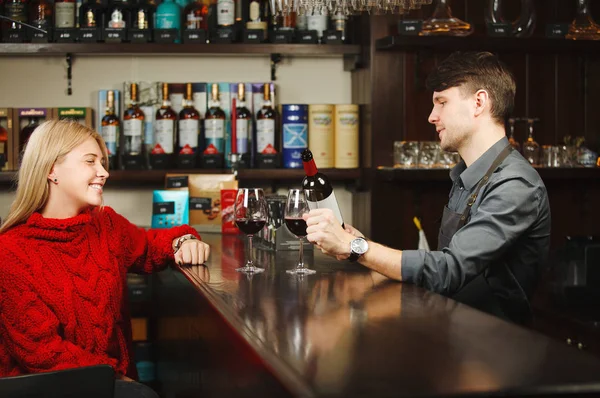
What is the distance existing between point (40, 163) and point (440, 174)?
187cm

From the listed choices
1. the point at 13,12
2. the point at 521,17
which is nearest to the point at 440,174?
the point at 521,17

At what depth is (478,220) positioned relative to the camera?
200cm

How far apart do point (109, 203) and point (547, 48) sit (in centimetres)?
218

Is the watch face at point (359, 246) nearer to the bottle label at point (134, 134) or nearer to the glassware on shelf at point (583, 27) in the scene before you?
the bottle label at point (134, 134)

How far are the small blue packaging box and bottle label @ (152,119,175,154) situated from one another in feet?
0.98

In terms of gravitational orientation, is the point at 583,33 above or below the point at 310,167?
above

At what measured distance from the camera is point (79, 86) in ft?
12.6

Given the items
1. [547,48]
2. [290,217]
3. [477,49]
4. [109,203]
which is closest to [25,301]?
[290,217]

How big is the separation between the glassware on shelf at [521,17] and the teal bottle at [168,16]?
4.58ft

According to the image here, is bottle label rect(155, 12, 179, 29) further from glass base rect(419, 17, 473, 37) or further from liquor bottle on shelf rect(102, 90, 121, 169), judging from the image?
glass base rect(419, 17, 473, 37)

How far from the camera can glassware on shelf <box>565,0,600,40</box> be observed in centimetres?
357

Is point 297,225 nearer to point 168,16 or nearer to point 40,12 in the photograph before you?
point 168,16

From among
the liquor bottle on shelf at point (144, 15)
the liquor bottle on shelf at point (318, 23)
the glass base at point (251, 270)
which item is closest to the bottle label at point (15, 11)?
the liquor bottle on shelf at point (144, 15)

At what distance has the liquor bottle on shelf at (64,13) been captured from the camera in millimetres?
3590
